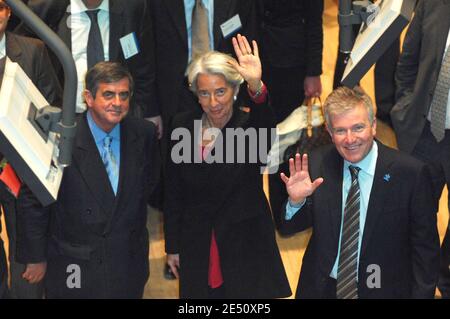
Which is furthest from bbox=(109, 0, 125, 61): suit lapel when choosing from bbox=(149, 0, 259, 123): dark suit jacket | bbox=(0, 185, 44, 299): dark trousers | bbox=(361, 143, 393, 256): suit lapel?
bbox=(361, 143, 393, 256): suit lapel

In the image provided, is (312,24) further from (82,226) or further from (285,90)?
(82,226)

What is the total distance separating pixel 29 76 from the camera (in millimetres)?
5883

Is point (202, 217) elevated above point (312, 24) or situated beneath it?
situated beneath

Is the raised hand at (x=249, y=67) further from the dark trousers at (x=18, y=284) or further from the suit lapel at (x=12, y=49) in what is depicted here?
the dark trousers at (x=18, y=284)

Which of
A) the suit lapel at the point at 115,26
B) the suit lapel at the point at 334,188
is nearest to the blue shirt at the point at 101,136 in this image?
the suit lapel at the point at 115,26

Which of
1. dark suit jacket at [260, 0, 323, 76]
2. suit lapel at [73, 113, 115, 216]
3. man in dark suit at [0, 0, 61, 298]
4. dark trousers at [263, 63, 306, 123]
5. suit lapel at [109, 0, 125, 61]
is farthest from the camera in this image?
dark trousers at [263, 63, 306, 123]

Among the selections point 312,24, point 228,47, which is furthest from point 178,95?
point 312,24

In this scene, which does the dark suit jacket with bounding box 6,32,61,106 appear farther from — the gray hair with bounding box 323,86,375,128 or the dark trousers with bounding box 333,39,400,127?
the dark trousers with bounding box 333,39,400,127

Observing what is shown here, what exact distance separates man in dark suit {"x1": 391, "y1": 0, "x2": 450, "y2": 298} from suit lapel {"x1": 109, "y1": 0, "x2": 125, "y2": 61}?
1.78 metres

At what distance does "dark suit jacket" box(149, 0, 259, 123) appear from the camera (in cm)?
633

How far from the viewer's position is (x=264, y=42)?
6.74 m

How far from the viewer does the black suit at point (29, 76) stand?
19.4 feet

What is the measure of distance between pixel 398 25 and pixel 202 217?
193 cm

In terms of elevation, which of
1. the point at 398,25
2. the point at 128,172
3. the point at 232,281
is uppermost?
the point at 398,25
